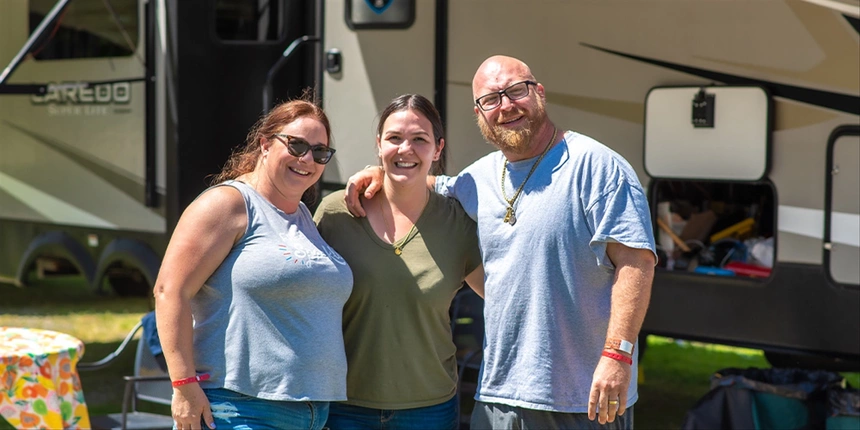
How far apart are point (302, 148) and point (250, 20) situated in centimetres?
346

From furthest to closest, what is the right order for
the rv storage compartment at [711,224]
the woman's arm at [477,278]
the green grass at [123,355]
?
1. the green grass at [123,355]
2. the rv storage compartment at [711,224]
3. the woman's arm at [477,278]

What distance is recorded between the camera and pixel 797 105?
378 cm

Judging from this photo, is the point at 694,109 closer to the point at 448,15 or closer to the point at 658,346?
the point at 448,15

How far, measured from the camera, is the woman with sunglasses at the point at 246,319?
2322 mm

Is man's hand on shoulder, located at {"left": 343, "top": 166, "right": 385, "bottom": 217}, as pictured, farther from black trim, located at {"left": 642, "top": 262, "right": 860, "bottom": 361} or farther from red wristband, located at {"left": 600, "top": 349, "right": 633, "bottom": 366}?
black trim, located at {"left": 642, "top": 262, "right": 860, "bottom": 361}

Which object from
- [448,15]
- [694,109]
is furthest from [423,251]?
[448,15]

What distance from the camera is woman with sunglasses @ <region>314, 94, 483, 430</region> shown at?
254 centimetres

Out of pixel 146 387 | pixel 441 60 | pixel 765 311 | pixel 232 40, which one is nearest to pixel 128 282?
pixel 232 40

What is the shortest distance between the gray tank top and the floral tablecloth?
149 centimetres

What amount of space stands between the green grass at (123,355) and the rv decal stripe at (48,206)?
865 millimetres

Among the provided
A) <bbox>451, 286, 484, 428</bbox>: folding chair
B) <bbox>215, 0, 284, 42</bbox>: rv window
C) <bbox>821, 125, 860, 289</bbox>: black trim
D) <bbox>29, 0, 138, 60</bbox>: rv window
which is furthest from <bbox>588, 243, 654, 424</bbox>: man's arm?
<bbox>29, 0, 138, 60</bbox>: rv window

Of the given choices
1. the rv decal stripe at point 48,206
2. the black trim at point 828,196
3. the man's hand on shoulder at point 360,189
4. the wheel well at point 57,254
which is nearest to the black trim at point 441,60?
the black trim at point 828,196

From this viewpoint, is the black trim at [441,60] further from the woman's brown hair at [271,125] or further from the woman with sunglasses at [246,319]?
the woman with sunglasses at [246,319]

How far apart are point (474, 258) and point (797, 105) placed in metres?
1.77
